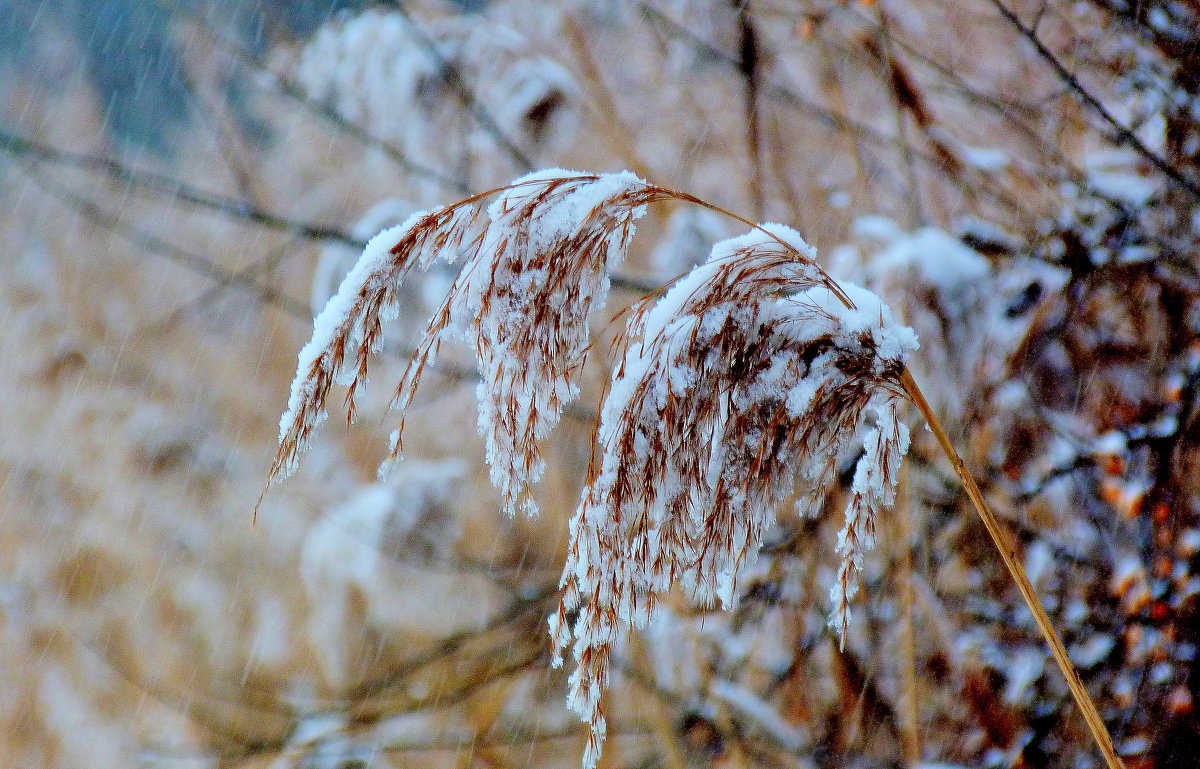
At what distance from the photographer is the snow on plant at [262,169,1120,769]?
60 centimetres

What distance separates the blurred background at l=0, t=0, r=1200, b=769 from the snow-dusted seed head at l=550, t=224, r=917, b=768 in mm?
1412

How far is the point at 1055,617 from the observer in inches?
69.3

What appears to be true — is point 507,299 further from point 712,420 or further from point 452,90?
point 452,90

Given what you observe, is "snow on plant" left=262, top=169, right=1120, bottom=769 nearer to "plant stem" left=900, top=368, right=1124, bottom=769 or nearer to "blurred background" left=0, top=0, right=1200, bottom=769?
"plant stem" left=900, top=368, right=1124, bottom=769

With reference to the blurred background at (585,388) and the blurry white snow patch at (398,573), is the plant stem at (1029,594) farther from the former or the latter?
the blurry white snow patch at (398,573)

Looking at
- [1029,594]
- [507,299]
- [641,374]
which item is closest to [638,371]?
[641,374]

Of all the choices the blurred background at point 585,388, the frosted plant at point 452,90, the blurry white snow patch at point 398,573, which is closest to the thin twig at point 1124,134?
the blurred background at point 585,388

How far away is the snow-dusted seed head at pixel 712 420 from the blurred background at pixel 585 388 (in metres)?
1.41

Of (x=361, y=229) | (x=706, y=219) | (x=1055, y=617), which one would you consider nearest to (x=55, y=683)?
(x=361, y=229)

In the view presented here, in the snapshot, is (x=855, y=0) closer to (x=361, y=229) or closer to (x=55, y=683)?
(x=361, y=229)

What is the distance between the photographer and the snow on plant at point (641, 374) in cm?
60

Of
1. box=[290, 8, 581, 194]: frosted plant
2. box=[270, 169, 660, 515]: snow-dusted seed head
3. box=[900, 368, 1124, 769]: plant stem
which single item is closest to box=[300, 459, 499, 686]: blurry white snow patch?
box=[290, 8, 581, 194]: frosted plant

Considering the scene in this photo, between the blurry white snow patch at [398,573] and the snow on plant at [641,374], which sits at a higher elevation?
the snow on plant at [641,374]

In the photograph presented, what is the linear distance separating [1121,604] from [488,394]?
71.4 inches
